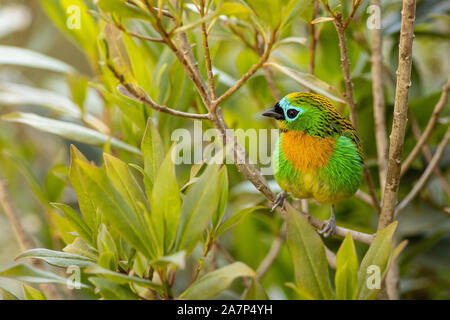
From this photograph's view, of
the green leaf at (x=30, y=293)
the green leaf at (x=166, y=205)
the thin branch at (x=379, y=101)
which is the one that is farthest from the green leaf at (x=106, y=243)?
the thin branch at (x=379, y=101)

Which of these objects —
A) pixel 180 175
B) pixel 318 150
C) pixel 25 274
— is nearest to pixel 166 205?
pixel 25 274

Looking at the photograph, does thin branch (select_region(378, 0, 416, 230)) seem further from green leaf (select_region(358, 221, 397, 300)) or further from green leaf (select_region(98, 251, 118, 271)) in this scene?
green leaf (select_region(98, 251, 118, 271))

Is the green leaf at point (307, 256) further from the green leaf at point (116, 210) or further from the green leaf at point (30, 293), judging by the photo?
the green leaf at point (30, 293)

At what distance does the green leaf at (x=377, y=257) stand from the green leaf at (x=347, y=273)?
0.04ft

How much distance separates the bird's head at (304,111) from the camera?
135cm

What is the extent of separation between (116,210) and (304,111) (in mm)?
664

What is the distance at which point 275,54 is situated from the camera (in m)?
1.70

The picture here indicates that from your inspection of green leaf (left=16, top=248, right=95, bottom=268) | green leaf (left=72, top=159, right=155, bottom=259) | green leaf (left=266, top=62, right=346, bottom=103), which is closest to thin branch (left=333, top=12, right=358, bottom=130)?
green leaf (left=266, top=62, right=346, bottom=103)

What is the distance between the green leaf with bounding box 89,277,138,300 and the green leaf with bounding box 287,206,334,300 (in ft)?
1.01

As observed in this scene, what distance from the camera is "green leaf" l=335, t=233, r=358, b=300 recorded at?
945 millimetres

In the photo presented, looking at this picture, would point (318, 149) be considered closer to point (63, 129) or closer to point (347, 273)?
point (347, 273)
